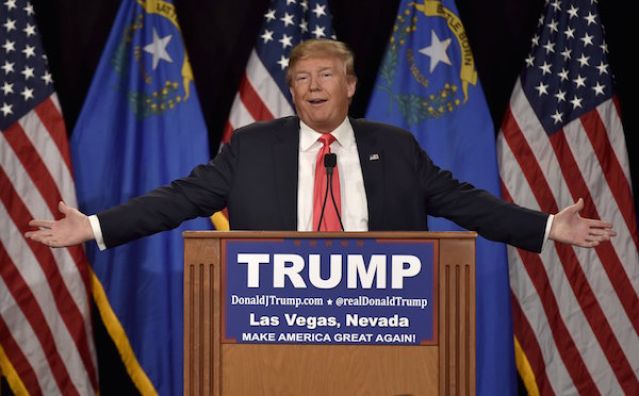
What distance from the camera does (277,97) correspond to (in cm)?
479

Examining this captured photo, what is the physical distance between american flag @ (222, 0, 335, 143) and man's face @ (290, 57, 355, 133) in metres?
1.67

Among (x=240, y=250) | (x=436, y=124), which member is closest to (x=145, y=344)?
(x=436, y=124)

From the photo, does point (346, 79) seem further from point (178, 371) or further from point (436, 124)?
point (178, 371)

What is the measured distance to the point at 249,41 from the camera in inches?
195

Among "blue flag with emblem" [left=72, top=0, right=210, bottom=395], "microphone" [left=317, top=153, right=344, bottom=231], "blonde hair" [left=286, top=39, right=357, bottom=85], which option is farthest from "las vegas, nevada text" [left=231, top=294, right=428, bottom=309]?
"blue flag with emblem" [left=72, top=0, right=210, bottom=395]

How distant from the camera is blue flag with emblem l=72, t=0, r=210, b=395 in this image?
15.5 feet

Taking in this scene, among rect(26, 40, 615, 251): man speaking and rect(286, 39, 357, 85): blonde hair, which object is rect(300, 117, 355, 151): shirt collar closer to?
rect(26, 40, 615, 251): man speaking

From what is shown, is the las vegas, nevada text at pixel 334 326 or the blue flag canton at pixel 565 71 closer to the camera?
the las vegas, nevada text at pixel 334 326

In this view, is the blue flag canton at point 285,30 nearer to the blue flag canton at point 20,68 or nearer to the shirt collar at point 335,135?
the blue flag canton at point 20,68

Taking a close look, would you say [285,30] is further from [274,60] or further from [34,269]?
[34,269]

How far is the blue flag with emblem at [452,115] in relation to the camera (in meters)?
4.70

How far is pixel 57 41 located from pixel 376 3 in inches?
71.1

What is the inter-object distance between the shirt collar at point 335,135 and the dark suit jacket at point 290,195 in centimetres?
3

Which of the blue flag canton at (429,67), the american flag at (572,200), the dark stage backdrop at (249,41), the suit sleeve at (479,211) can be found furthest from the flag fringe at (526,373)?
the suit sleeve at (479,211)
